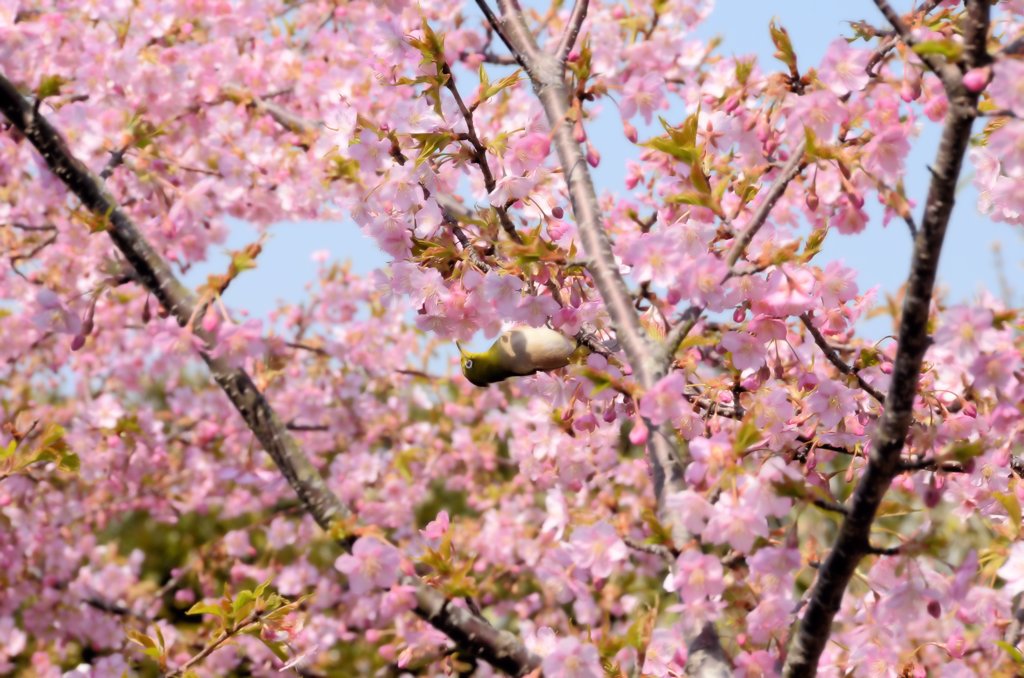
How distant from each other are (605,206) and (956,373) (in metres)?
2.40

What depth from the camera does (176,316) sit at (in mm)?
3508

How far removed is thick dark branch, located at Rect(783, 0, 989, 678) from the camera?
1.73 m

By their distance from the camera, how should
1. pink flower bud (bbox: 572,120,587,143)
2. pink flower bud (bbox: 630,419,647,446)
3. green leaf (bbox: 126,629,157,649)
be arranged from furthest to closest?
green leaf (bbox: 126,629,157,649) → pink flower bud (bbox: 572,120,587,143) → pink flower bud (bbox: 630,419,647,446)

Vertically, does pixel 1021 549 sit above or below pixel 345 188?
below

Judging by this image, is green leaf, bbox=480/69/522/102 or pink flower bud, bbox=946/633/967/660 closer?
green leaf, bbox=480/69/522/102

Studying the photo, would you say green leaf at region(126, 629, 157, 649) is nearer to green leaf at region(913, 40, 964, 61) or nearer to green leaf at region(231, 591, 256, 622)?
green leaf at region(231, 591, 256, 622)

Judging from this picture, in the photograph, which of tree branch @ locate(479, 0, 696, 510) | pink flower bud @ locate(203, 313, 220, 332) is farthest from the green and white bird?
pink flower bud @ locate(203, 313, 220, 332)

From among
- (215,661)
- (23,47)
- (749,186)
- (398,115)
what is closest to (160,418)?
(215,661)

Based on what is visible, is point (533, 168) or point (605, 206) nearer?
point (533, 168)

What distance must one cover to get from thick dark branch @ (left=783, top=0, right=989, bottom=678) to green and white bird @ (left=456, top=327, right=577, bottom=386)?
0.85 m

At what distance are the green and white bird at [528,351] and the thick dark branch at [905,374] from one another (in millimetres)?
855

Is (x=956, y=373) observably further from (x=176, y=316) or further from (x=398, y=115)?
(x=176, y=316)

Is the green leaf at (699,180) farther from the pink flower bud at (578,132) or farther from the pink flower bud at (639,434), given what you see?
the pink flower bud at (639,434)

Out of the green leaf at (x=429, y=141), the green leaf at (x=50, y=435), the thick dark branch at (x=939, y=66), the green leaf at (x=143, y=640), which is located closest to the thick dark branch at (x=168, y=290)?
the green leaf at (x=50, y=435)
